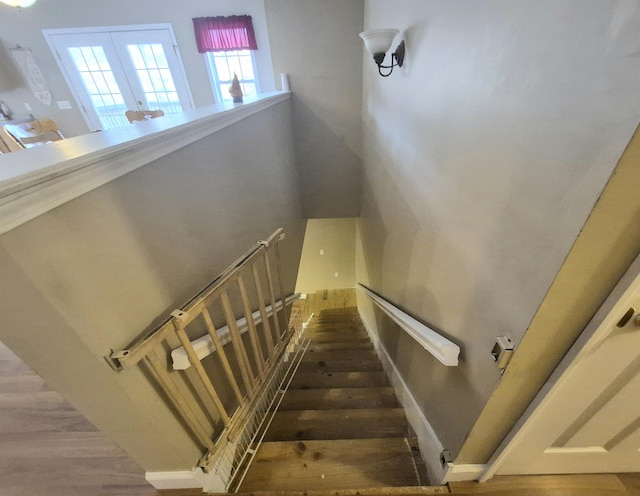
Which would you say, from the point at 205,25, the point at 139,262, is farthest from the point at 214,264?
the point at 205,25

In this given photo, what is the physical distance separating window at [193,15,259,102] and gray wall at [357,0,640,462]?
3.52 metres

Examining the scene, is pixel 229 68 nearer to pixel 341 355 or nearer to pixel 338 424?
pixel 341 355

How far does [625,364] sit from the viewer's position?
2.50ft

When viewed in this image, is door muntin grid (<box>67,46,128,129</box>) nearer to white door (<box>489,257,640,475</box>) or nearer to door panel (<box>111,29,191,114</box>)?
door panel (<box>111,29,191,114</box>)

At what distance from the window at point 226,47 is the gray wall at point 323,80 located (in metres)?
1.22

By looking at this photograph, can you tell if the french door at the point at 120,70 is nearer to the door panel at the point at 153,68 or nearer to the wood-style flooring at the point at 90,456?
the door panel at the point at 153,68

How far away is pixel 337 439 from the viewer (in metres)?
1.55

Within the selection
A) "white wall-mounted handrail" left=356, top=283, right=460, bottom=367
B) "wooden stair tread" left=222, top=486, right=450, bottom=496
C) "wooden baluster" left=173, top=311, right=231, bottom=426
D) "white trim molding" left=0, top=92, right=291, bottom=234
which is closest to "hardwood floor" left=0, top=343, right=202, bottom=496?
"wooden stair tread" left=222, top=486, right=450, bottom=496

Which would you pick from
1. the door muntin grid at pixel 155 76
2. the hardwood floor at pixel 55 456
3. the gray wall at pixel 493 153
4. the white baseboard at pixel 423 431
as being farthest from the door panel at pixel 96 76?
the white baseboard at pixel 423 431

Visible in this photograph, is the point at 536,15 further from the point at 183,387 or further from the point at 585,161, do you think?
the point at 183,387

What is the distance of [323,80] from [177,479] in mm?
3439

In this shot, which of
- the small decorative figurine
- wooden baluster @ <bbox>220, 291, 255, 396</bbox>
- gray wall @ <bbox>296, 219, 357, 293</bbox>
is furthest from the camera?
gray wall @ <bbox>296, 219, 357, 293</bbox>

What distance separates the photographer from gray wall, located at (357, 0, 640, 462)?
472 millimetres

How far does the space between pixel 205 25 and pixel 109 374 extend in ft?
17.1
